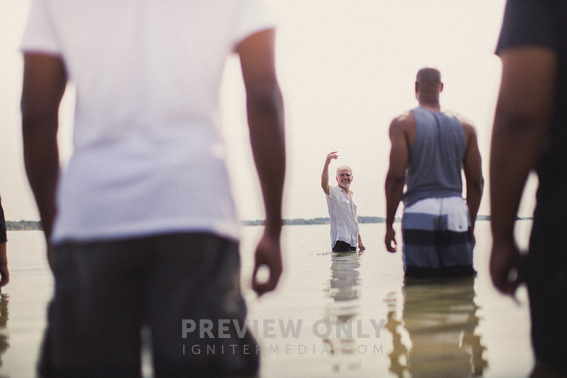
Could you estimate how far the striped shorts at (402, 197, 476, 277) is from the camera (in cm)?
419

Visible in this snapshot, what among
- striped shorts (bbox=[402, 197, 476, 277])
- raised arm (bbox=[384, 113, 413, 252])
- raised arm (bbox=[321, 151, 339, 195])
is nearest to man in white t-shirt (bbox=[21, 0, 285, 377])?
raised arm (bbox=[384, 113, 413, 252])

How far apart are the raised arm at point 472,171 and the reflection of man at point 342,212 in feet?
18.4

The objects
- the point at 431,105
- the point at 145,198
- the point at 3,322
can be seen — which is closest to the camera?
the point at 145,198

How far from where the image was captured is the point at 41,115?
1482mm

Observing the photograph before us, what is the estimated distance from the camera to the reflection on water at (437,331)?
245 centimetres

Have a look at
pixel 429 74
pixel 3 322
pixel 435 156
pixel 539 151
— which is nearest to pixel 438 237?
pixel 435 156

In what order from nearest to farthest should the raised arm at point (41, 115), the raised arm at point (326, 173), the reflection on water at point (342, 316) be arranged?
the raised arm at point (41, 115) → the reflection on water at point (342, 316) → the raised arm at point (326, 173)

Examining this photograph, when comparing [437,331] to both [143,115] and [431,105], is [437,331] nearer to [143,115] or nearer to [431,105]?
[431,105]

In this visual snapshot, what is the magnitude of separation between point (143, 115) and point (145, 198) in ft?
0.74

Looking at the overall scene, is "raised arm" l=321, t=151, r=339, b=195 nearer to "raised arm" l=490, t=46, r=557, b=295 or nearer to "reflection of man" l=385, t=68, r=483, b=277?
"reflection of man" l=385, t=68, r=483, b=277

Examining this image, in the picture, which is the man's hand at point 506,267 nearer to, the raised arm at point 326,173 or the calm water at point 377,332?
the calm water at point 377,332

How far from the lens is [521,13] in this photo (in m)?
1.68

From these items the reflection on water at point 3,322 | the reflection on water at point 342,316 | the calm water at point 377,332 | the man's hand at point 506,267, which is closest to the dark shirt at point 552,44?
the man's hand at point 506,267

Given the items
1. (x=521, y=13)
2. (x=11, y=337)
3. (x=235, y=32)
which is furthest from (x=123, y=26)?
(x=11, y=337)
